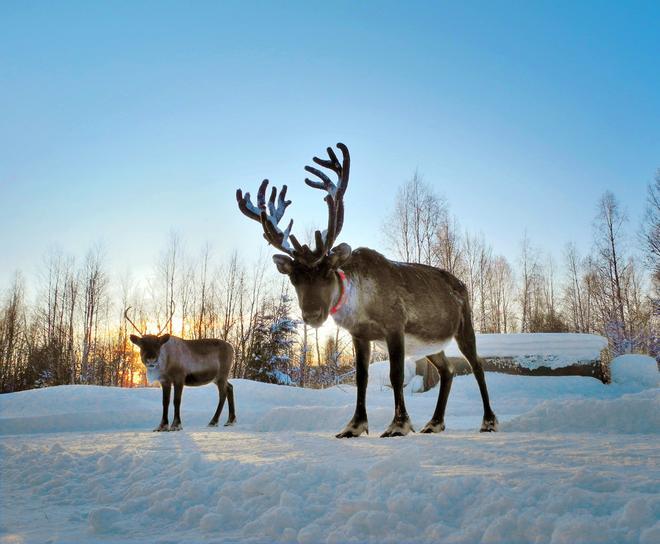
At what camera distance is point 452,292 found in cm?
600

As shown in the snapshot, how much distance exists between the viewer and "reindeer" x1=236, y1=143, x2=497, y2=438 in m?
4.57

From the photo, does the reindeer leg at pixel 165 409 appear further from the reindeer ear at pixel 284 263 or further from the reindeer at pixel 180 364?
the reindeer ear at pixel 284 263

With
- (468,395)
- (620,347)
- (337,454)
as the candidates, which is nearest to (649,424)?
(337,454)

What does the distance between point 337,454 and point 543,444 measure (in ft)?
4.42

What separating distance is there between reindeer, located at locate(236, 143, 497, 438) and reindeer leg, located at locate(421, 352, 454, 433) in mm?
12

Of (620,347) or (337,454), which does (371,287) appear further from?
(620,347)

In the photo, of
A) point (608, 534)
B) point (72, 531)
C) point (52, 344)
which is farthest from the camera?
point (52, 344)

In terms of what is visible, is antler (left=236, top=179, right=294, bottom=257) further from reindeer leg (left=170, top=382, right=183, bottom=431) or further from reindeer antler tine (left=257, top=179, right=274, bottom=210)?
reindeer leg (left=170, top=382, right=183, bottom=431)

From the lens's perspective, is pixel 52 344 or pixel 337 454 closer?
pixel 337 454

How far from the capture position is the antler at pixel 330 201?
4598mm

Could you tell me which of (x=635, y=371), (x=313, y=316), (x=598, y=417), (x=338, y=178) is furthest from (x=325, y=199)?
(x=635, y=371)

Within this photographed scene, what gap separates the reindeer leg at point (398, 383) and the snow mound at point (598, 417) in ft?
4.04

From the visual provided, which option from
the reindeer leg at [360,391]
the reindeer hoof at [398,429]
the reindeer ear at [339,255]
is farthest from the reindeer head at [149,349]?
the reindeer hoof at [398,429]

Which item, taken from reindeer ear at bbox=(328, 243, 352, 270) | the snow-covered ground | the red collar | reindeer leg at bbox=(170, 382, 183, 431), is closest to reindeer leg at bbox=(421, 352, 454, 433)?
the red collar
